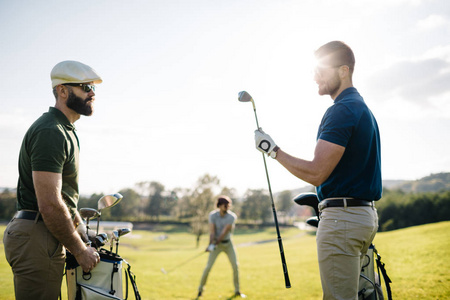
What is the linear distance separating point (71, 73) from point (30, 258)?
188cm

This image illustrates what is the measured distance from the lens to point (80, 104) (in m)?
3.45

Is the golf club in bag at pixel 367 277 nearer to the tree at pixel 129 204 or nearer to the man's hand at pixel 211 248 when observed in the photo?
the man's hand at pixel 211 248

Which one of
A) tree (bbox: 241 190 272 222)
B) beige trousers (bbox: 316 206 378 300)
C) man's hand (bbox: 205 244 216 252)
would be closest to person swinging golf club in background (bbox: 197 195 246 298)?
man's hand (bbox: 205 244 216 252)

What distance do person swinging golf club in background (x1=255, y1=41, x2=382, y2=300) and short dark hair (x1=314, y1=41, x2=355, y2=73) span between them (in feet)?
1.15

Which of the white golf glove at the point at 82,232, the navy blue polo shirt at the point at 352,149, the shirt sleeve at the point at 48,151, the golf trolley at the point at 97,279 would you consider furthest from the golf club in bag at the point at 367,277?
the shirt sleeve at the point at 48,151

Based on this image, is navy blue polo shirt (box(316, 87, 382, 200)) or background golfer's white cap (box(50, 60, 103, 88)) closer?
navy blue polo shirt (box(316, 87, 382, 200))

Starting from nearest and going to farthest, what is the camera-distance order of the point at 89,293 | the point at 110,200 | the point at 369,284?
1. the point at 89,293
2. the point at 369,284
3. the point at 110,200

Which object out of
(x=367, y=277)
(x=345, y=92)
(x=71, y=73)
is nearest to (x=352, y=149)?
(x=345, y=92)

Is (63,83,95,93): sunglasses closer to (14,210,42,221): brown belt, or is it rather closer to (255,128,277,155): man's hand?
(14,210,42,221): brown belt

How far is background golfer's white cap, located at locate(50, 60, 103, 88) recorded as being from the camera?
334 cm

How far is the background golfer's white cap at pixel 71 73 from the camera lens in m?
3.34

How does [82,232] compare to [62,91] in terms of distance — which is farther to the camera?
[82,232]

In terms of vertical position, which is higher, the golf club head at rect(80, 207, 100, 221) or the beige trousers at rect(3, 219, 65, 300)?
the golf club head at rect(80, 207, 100, 221)

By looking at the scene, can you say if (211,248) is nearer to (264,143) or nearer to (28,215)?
(264,143)
